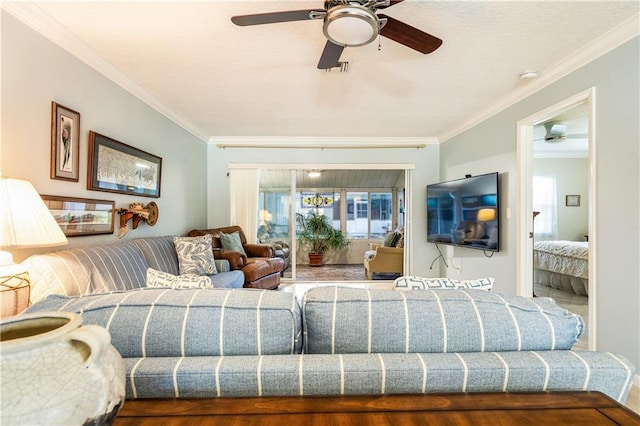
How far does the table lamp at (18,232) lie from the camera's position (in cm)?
138

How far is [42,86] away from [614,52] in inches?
152

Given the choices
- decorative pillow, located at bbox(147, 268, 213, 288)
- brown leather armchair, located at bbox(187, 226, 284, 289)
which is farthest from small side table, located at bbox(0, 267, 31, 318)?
brown leather armchair, located at bbox(187, 226, 284, 289)

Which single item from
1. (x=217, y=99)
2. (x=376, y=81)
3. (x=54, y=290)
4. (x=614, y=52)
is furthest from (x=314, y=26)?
(x=54, y=290)

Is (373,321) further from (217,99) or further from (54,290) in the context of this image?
(217,99)

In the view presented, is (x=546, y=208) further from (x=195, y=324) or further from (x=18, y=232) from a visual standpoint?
(x=18, y=232)

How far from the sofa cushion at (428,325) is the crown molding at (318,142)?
425cm

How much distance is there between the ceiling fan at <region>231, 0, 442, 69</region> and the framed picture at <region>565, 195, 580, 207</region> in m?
6.08

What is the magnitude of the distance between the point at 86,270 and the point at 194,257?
4.20 ft

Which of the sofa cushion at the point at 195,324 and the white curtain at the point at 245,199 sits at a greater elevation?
the white curtain at the point at 245,199

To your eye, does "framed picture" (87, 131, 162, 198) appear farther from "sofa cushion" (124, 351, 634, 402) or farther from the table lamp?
"sofa cushion" (124, 351, 634, 402)

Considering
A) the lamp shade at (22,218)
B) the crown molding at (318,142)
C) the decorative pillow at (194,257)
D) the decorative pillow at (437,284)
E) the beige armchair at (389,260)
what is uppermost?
the crown molding at (318,142)

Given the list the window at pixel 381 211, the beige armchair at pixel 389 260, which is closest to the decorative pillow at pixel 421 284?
the beige armchair at pixel 389 260

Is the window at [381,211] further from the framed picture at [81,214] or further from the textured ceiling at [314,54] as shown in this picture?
the framed picture at [81,214]

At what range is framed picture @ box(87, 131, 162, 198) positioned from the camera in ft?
8.05
